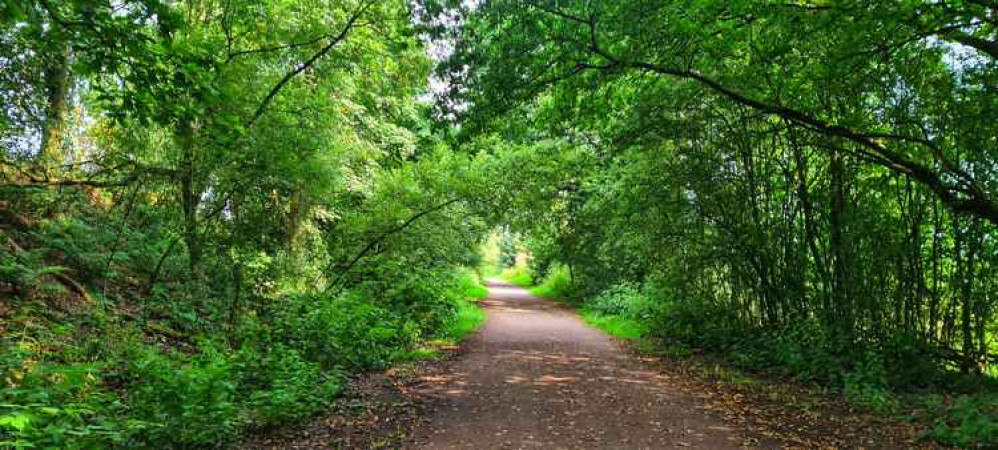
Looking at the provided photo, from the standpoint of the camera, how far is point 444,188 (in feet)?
39.9

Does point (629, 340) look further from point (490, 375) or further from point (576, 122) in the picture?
point (576, 122)

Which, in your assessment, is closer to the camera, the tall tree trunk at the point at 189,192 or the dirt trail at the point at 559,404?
the dirt trail at the point at 559,404

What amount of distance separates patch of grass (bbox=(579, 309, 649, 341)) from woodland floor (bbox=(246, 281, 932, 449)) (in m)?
3.54

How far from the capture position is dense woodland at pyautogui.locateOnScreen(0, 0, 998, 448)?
543 centimetres

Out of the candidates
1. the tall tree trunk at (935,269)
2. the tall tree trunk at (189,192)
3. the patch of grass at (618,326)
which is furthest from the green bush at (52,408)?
the patch of grass at (618,326)

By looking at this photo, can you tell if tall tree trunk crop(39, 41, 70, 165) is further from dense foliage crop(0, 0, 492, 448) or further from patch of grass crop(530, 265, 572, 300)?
patch of grass crop(530, 265, 572, 300)

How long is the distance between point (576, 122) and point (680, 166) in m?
2.51

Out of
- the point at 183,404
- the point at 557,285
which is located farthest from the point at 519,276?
the point at 183,404

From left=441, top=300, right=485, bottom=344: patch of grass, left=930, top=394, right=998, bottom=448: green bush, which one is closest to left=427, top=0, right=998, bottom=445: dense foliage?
left=930, top=394, right=998, bottom=448: green bush

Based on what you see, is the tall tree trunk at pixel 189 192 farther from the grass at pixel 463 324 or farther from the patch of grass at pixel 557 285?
the patch of grass at pixel 557 285

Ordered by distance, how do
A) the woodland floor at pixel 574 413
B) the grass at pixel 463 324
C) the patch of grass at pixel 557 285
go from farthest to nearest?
the patch of grass at pixel 557 285 → the grass at pixel 463 324 → the woodland floor at pixel 574 413

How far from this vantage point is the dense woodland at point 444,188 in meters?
5.43

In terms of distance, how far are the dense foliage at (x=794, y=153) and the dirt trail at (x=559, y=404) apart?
227 cm

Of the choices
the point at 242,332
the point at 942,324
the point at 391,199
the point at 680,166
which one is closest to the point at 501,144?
the point at 391,199
